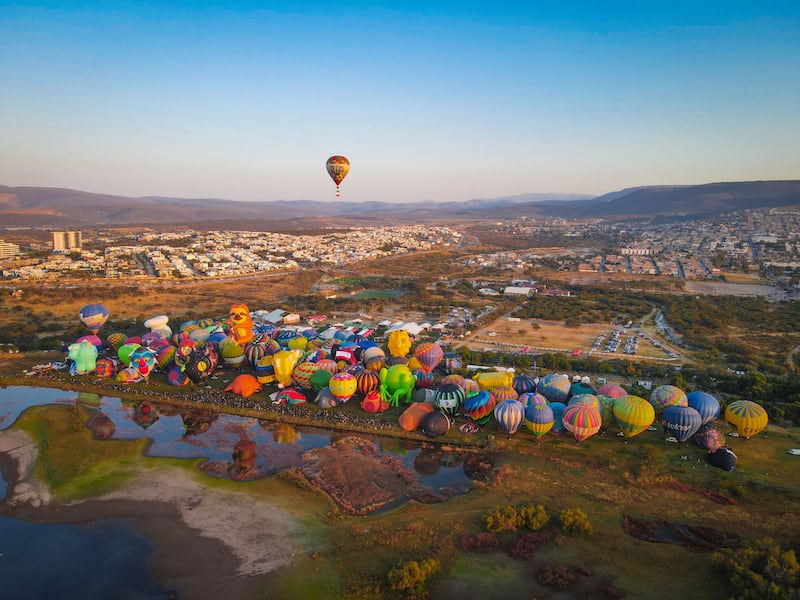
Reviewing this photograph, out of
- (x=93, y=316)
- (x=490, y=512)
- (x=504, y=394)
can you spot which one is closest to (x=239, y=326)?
(x=93, y=316)

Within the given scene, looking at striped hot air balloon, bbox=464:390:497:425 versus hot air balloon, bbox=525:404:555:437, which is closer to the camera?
hot air balloon, bbox=525:404:555:437

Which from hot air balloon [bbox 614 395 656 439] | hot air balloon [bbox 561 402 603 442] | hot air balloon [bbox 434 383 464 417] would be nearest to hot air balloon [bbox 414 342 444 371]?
hot air balloon [bbox 434 383 464 417]

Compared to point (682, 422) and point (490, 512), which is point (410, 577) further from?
point (682, 422)

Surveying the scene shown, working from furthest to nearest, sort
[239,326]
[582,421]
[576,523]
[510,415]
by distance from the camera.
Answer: [239,326] < [510,415] < [582,421] < [576,523]

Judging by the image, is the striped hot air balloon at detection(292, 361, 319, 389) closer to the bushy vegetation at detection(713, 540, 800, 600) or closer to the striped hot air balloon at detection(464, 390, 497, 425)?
the striped hot air balloon at detection(464, 390, 497, 425)

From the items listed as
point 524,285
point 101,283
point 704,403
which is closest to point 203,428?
point 704,403

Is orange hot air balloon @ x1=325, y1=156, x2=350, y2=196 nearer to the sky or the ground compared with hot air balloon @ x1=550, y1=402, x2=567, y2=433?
nearer to the sky
